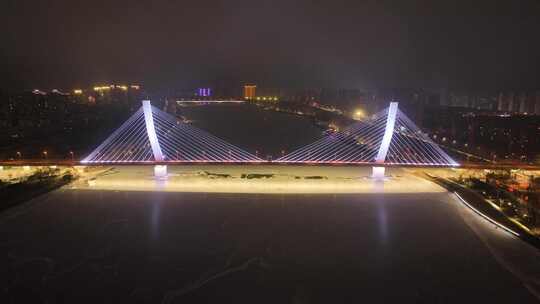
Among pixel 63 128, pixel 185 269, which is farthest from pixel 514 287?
pixel 63 128

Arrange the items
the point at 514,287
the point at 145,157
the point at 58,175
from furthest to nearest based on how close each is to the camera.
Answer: the point at 145,157 < the point at 58,175 < the point at 514,287

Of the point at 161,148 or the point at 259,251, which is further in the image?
the point at 161,148

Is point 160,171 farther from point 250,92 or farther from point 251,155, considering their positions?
point 250,92

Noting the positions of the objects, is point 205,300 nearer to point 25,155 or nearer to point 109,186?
point 109,186

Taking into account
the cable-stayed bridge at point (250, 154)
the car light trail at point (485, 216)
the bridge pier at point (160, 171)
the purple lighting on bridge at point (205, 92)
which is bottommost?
the car light trail at point (485, 216)

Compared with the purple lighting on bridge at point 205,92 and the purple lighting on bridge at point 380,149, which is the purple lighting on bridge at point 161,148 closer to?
the purple lighting on bridge at point 380,149

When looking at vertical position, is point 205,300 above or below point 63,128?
below

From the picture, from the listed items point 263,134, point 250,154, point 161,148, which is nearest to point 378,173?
point 250,154

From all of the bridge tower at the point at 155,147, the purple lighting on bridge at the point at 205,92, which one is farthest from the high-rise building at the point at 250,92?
the bridge tower at the point at 155,147
